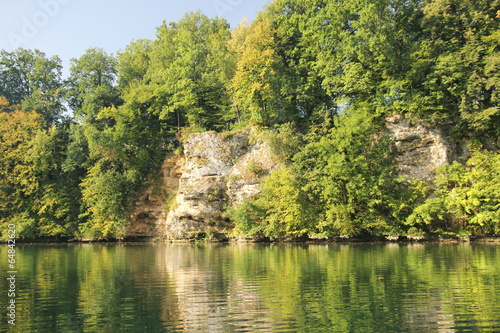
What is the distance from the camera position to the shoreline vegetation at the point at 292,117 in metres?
31.3

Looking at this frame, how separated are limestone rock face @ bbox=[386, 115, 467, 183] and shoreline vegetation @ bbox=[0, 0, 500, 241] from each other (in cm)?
55

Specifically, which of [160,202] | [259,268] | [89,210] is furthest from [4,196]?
[259,268]

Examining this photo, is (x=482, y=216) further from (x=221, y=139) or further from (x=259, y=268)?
(x=221, y=139)

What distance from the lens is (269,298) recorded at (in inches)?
426

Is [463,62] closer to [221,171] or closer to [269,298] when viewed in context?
[221,171]

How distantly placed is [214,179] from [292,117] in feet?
33.0

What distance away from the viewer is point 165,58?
51344 mm

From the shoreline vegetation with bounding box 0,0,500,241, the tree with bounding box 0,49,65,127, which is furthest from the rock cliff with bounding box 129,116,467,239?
the tree with bounding box 0,49,65,127

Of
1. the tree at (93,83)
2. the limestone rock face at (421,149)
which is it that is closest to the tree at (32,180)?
the tree at (93,83)

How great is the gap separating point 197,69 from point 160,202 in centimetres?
1582

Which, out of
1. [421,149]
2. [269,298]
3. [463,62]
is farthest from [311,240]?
[269,298]

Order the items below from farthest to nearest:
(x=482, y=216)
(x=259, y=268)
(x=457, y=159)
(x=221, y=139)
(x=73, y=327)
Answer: (x=221, y=139) → (x=457, y=159) → (x=482, y=216) → (x=259, y=268) → (x=73, y=327)

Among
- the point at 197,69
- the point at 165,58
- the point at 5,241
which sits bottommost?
the point at 5,241

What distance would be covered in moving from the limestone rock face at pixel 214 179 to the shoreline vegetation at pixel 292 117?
0.94 m
